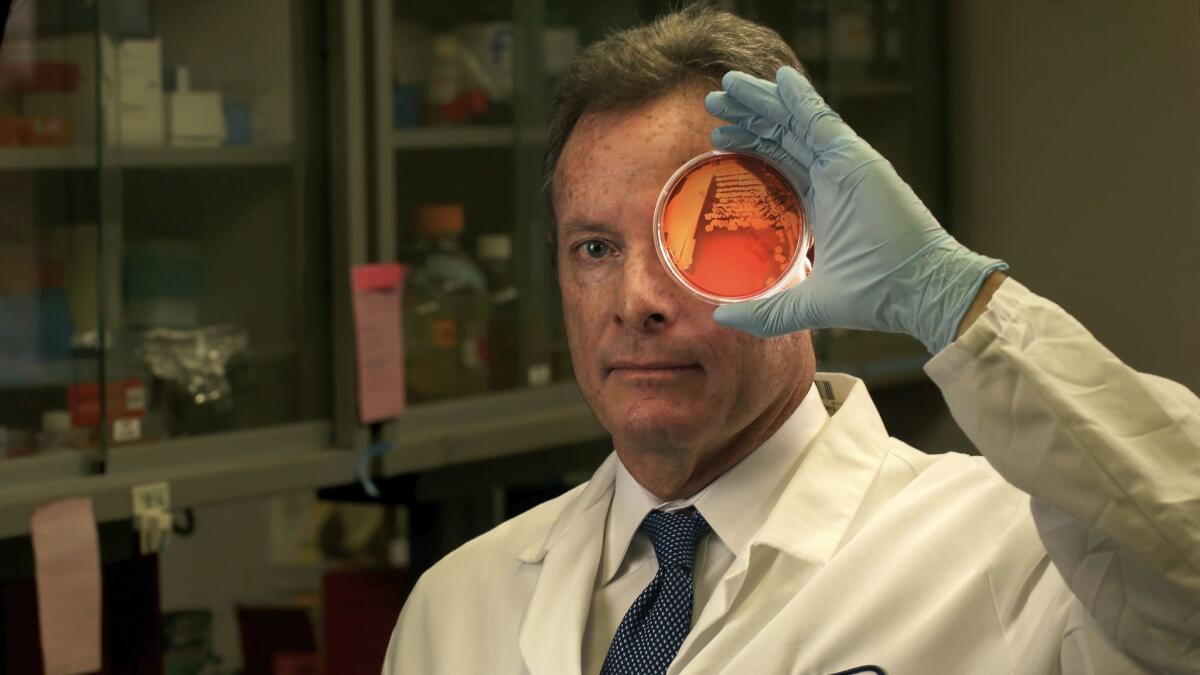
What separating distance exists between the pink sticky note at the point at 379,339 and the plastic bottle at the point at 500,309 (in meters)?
0.27

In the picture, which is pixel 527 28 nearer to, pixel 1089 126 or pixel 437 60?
pixel 437 60

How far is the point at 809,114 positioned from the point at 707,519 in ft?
1.41

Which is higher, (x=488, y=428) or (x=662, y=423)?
(x=662, y=423)

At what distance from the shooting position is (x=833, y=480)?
1383mm

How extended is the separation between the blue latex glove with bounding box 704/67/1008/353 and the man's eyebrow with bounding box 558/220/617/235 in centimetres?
16

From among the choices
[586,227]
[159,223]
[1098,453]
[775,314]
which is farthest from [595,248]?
[159,223]

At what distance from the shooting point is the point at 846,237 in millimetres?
1113

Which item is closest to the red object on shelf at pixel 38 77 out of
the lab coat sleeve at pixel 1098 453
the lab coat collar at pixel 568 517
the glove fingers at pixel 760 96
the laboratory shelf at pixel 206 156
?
the laboratory shelf at pixel 206 156

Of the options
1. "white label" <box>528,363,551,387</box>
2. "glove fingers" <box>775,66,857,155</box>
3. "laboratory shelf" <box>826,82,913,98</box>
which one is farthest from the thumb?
"white label" <box>528,363,551,387</box>

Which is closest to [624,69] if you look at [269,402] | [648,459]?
[648,459]

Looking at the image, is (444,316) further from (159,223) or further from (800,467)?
(800,467)

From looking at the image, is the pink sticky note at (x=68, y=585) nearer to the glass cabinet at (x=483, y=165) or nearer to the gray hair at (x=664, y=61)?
the glass cabinet at (x=483, y=165)

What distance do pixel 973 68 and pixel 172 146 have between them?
48.7 inches

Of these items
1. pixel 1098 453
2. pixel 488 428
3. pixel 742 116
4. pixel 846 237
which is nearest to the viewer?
pixel 1098 453
